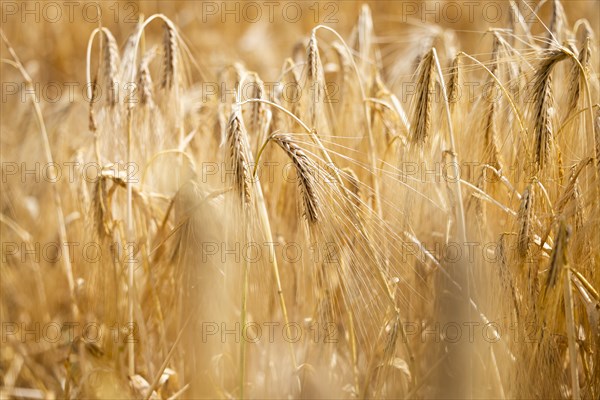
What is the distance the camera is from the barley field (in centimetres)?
103

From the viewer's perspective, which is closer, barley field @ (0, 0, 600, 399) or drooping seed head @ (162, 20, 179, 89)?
barley field @ (0, 0, 600, 399)

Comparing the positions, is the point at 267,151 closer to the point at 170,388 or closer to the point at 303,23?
the point at 170,388

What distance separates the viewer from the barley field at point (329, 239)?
40.7 inches

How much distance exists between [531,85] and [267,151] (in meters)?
0.57

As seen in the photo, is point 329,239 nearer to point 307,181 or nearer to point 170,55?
point 307,181

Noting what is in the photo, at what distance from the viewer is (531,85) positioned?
112 cm

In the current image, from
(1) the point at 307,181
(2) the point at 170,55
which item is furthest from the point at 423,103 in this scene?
(2) the point at 170,55

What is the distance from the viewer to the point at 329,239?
1.03 meters

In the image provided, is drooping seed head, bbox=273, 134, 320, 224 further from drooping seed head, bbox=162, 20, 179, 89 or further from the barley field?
drooping seed head, bbox=162, 20, 179, 89

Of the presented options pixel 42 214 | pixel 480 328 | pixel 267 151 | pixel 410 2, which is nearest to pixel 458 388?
pixel 480 328

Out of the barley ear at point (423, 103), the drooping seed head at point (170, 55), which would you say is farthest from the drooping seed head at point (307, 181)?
the drooping seed head at point (170, 55)

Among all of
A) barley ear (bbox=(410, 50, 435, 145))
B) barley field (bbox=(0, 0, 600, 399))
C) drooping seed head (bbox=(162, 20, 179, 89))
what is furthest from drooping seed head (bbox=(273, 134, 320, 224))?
drooping seed head (bbox=(162, 20, 179, 89))

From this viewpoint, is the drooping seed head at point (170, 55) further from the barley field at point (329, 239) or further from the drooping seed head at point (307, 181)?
the drooping seed head at point (307, 181)

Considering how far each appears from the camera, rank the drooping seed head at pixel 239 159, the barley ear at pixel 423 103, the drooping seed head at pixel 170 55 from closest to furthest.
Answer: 1. the drooping seed head at pixel 239 159
2. the barley ear at pixel 423 103
3. the drooping seed head at pixel 170 55
